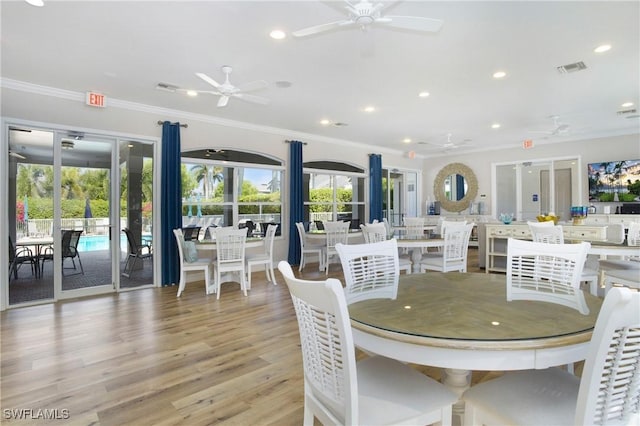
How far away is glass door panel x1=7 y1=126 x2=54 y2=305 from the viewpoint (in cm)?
448

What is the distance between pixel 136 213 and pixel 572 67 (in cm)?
627

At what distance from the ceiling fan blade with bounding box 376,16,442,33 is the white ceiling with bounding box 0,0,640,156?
3.6 inches

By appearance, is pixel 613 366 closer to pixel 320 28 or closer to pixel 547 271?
pixel 547 271

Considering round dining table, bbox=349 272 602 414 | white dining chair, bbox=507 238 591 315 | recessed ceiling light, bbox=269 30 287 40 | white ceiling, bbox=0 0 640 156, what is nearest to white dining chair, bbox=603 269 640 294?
white dining chair, bbox=507 238 591 315

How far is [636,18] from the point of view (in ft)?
10.0

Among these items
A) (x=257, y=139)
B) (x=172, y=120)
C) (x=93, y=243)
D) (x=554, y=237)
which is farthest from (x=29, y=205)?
(x=554, y=237)

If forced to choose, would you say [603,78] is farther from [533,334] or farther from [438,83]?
[533,334]

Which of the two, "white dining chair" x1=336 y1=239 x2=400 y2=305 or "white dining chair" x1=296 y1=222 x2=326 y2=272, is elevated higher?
"white dining chair" x1=336 y1=239 x2=400 y2=305

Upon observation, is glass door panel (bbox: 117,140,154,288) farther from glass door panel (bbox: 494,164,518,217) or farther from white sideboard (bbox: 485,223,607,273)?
glass door panel (bbox: 494,164,518,217)

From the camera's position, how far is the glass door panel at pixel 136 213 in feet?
17.4

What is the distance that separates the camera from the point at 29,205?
4.61 meters

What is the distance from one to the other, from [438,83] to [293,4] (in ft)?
8.33

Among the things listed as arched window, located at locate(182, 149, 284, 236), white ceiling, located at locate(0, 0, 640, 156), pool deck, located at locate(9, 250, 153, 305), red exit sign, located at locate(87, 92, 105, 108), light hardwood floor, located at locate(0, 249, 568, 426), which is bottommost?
light hardwood floor, located at locate(0, 249, 568, 426)

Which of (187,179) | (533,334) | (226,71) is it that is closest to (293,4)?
(226,71)
